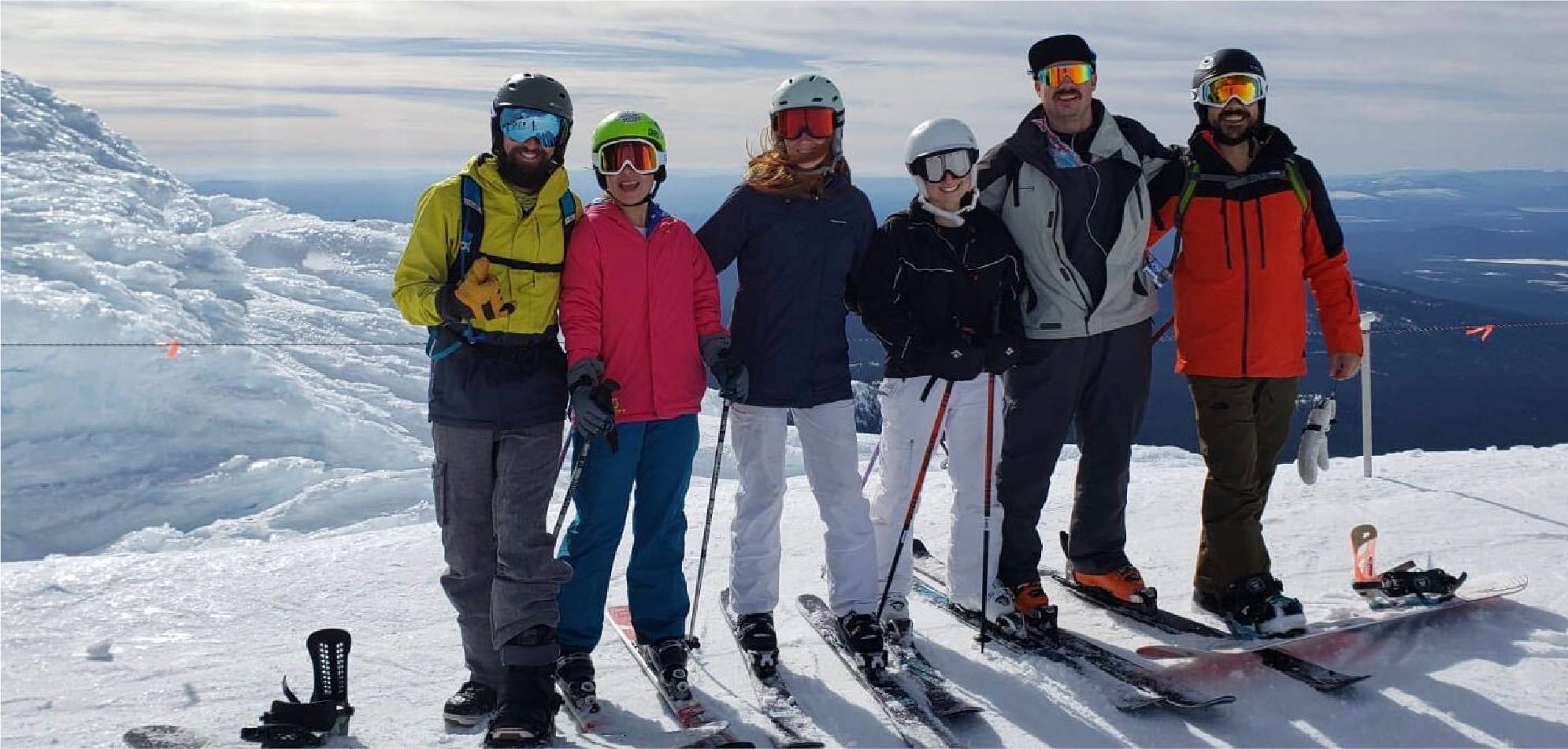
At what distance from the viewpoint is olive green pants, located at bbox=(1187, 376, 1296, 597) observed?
4.50 m

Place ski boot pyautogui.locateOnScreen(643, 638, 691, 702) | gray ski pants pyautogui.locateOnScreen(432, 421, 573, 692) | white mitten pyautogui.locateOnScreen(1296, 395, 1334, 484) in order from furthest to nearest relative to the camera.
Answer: white mitten pyautogui.locateOnScreen(1296, 395, 1334, 484) < ski boot pyautogui.locateOnScreen(643, 638, 691, 702) < gray ski pants pyautogui.locateOnScreen(432, 421, 573, 692)

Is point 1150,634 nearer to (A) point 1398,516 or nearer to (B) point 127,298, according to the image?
(A) point 1398,516

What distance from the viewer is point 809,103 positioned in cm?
Result: 405

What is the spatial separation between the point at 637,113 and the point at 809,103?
585 millimetres

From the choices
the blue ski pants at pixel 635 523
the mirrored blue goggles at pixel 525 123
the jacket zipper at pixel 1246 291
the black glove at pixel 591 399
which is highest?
the mirrored blue goggles at pixel 525 123

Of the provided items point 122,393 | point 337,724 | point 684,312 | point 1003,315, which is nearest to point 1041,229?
point 1003,315

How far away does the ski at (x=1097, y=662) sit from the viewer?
153 inches

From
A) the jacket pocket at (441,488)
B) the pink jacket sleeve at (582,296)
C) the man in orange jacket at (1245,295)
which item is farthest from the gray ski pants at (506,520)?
the man in orange jacket at (1245,295)

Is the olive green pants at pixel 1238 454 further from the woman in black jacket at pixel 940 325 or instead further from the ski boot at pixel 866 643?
the ski boot at pixel 866 643

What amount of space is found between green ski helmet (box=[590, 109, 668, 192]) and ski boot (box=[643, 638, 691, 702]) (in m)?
1.56

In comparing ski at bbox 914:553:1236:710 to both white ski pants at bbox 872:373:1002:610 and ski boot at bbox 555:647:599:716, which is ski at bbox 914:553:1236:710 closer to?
white ski pants at bbox 872:373:1002:610

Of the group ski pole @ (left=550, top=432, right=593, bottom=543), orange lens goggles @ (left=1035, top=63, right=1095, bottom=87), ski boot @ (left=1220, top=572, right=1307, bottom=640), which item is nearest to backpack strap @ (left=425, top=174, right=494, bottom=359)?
ski pole @ (left=550, top=432, right=593, bottom=543)

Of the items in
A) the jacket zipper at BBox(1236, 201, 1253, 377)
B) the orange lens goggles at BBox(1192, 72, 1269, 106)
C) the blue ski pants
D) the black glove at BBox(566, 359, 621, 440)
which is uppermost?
the orange lens goggles at BBox(1192, 72, 1269, 106)

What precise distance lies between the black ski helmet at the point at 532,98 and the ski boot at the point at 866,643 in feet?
6.35
